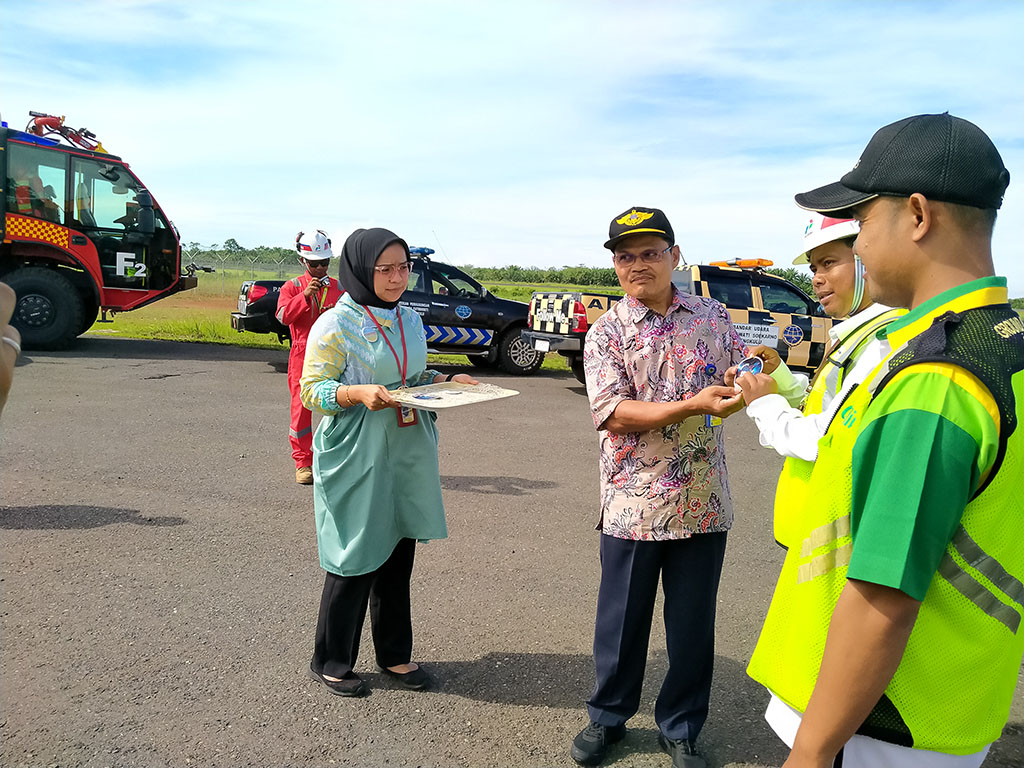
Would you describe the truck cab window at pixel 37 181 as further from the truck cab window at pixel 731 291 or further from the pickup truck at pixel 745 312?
the truck cab window at pixel 731 291

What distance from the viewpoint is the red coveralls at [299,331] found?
623cm

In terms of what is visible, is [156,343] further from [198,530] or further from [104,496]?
[198,530]

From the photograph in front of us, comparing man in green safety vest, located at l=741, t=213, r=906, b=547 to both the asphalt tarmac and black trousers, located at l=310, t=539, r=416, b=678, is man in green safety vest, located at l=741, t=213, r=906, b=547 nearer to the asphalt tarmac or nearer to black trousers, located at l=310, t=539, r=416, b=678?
the asphalt tarmac

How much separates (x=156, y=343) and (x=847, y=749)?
1562 centimetres

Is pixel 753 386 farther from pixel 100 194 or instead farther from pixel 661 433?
pixel 100 194

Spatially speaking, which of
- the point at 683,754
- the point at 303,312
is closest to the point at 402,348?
the point at 683,754

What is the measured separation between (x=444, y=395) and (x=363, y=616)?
42.8 inches

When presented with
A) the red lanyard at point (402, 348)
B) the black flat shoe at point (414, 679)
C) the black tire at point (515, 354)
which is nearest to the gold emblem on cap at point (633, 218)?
the red lanyard at point (402, 348)

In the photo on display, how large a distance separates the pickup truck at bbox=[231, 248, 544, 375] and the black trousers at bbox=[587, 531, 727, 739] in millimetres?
10496

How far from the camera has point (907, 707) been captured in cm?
129

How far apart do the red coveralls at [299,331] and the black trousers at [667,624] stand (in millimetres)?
3896

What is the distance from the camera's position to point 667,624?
9.54 ft

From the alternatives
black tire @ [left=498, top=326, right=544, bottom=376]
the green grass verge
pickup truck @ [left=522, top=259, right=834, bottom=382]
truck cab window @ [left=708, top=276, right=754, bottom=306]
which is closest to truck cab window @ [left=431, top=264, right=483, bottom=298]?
black tire @ [left=498, top=326, right=544, bottom=376]

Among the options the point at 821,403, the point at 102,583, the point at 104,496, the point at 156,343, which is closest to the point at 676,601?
the point at 821,403
